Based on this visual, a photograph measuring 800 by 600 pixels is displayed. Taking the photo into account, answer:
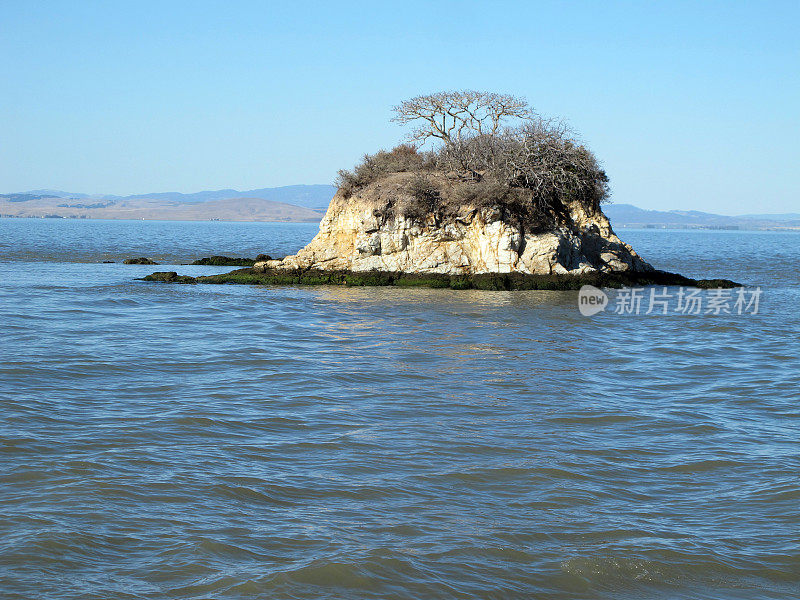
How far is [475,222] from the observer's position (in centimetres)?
2745

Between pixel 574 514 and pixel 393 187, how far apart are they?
22.2 metres

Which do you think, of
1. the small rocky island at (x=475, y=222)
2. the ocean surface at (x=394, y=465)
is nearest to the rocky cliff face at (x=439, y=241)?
the small rocky island at (x=475, y=222)

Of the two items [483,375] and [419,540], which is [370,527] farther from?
[483,375]

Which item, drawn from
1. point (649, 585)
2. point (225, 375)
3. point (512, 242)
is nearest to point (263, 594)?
point (649, 585)

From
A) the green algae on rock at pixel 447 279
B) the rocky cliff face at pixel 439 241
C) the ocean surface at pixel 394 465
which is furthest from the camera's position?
the rocky cliff face at pixel 439 241

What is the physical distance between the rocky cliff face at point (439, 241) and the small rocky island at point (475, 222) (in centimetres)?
4

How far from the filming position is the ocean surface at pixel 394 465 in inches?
236

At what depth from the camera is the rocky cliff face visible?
88.5 feet

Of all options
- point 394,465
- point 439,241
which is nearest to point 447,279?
point 439,241

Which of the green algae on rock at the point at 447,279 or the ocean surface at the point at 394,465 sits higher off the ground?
the green algae on rock at the point at 447,279

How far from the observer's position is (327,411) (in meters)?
10.6

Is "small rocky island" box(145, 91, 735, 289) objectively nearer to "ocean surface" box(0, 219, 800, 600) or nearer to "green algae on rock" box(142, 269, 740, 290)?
"green algae on rock" box(142, 269, 740, 290)

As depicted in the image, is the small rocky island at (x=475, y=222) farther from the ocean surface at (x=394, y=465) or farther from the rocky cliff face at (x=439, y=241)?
the ocean surface at (x=394, y=465)

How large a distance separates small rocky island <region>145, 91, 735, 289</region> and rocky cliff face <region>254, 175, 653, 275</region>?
0.13 ft
